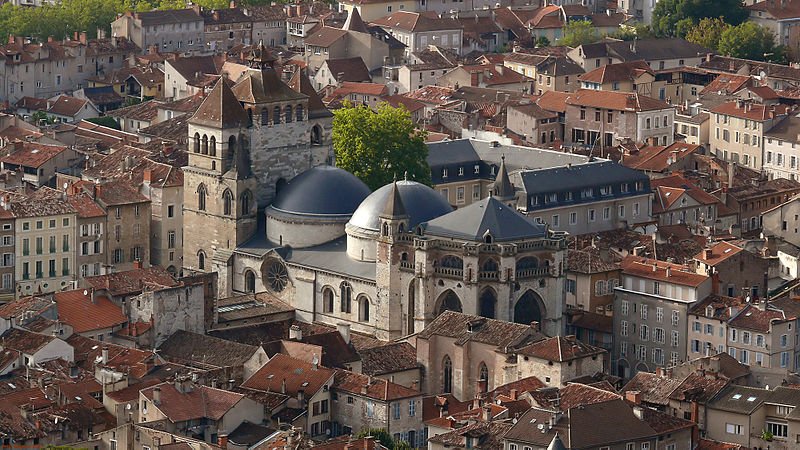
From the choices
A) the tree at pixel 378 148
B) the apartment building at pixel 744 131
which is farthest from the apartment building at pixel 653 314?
the apartment building at pixel 744 131

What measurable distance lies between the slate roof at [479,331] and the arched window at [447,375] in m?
1.22

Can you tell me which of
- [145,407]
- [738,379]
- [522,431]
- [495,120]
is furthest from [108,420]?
[495,120]

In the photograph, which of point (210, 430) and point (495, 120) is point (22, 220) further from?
point (495, 120)

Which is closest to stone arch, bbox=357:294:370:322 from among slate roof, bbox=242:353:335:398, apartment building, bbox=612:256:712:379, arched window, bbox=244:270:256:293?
arched window, bbox=244:270:256:293

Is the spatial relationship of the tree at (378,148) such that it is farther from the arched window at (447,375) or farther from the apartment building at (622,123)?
the apartment building at (622,123)

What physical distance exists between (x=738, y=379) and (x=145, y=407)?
91.9ft

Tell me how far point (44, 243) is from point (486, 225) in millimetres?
28099

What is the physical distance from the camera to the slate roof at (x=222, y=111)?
6093 inches

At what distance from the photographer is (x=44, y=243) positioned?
158m

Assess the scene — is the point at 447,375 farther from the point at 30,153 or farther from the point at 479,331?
the point at 30,153

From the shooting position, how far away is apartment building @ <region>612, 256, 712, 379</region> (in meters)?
146

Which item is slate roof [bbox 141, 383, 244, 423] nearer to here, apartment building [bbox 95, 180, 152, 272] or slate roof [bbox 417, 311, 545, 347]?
slate roof [bbox 417, 311, 545, 347]

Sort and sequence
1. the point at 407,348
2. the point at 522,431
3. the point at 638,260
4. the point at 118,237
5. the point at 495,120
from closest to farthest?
1. the point at 522,431
2. the point at 407,348
3. the point at 638,260
4. the point at 118,237
5. the point at 495,120

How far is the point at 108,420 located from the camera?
12625 centimetres
